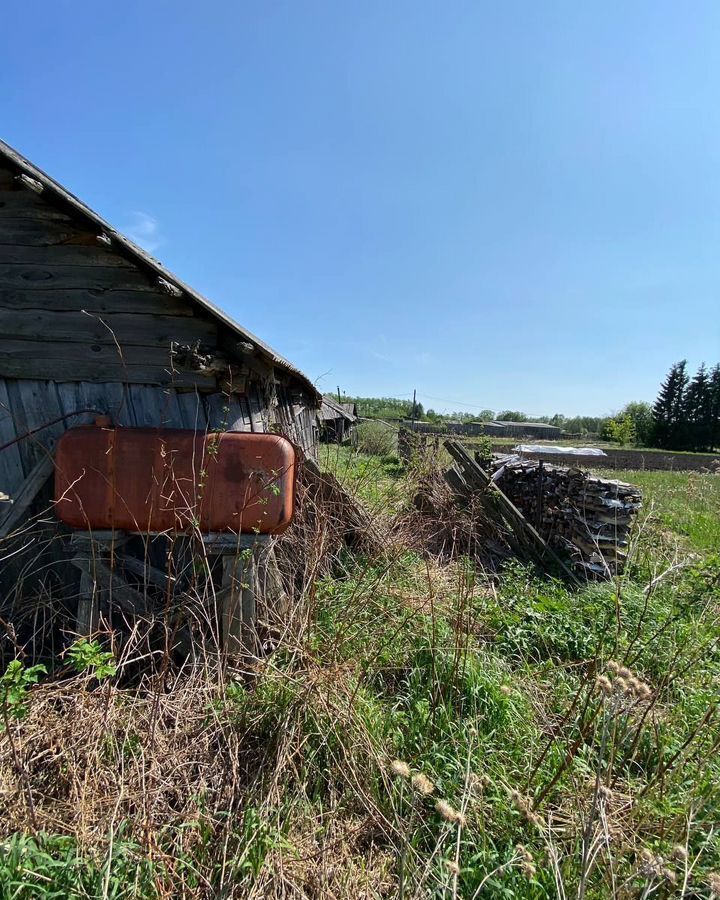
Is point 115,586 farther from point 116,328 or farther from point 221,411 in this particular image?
point 116,328

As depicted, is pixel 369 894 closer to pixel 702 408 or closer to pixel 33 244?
pixel 33 244

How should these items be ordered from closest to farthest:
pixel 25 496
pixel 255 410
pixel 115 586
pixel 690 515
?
pixel 115 586
pixel 25 496
pixel 255 410
pixel 690 515

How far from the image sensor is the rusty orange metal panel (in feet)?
9.35

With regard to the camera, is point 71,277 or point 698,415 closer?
point 71,277

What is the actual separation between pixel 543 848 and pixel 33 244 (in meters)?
5.16

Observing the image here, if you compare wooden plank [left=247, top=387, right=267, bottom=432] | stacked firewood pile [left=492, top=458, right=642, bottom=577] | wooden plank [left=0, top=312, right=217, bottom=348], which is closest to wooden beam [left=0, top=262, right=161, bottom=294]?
wooden plank [left=0, top=312, right=217, bottom=348]

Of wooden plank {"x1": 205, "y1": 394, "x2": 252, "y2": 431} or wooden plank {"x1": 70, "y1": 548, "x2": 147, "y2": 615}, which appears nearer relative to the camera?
wooden plank {"x1": 70, "y1": 548, "x2": 147, "y2": 615}

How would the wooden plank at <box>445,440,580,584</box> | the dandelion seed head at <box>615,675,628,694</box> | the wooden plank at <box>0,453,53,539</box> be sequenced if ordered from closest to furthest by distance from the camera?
the dandelion seed head at <box>615,675,628,694</box> < the wooden plank at <box>0,453,53,539</box> < the wooden plank at <box>445,440,580,584</box>

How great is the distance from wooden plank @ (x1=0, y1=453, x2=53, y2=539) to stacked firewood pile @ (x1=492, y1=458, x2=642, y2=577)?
5530 millimetres

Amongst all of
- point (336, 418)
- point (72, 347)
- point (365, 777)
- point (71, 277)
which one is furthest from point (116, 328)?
point (336, 418)

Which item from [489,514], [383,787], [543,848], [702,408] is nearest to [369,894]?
[383,787]

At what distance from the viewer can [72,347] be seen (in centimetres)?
346

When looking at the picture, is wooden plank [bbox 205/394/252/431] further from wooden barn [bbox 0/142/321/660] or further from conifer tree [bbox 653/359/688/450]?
conifer tree [bbox 653/359/688/450]

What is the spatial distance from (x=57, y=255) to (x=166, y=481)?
7.20 ft
